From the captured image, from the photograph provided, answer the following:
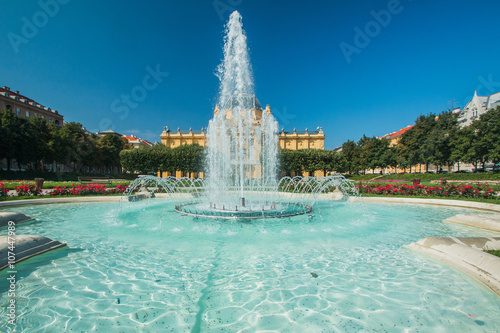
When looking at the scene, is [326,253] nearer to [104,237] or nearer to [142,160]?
[104,237]

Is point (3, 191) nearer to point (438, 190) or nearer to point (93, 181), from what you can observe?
point (93, 181)

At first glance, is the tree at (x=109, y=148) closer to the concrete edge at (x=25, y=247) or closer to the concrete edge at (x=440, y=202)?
the concrete edge at (x=25, y=247)

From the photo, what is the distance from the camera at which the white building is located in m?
43.7

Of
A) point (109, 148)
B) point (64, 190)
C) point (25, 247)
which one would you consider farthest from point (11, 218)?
point (109, 148)

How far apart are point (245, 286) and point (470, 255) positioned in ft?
14.8

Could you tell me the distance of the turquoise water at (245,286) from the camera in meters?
3.27

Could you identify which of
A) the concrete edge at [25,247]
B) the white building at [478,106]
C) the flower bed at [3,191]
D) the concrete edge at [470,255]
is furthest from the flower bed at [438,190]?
the white building at [478,106]

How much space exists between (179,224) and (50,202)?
11.3 meters

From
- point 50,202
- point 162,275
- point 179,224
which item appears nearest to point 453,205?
point 179,224

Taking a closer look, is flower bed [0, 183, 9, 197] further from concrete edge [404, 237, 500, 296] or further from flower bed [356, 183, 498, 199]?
flower bed [356, 183, 498, 199]

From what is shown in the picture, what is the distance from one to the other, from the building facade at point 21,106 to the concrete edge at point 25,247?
4606 centimetres

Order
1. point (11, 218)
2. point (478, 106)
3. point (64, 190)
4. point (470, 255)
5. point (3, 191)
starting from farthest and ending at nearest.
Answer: point (478, 106) → point (64, 190) → point (3, 191) → point (11, 218) → point (470, 255)

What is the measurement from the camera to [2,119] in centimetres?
3172

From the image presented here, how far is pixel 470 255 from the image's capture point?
4918mm
